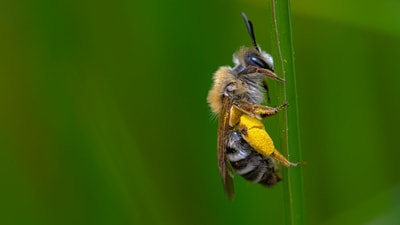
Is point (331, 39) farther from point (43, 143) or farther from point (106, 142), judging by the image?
point (43, 143)

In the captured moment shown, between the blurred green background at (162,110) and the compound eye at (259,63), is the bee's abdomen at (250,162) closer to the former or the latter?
the compound eye at (259,63)

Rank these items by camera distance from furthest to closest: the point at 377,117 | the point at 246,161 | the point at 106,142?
1. the point at 377,117
2. the point at 106,142
3. the point at 246,161

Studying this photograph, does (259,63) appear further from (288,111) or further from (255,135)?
(288,111)

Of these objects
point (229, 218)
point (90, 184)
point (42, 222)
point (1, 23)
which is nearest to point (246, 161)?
point (229, 218)

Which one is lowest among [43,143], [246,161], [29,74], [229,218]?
[229,218]

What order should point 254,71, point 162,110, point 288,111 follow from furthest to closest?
1. point 162,110
2. point 254,71
3. point 288,111

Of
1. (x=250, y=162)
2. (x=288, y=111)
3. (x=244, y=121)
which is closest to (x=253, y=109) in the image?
(x=244, y=121)
